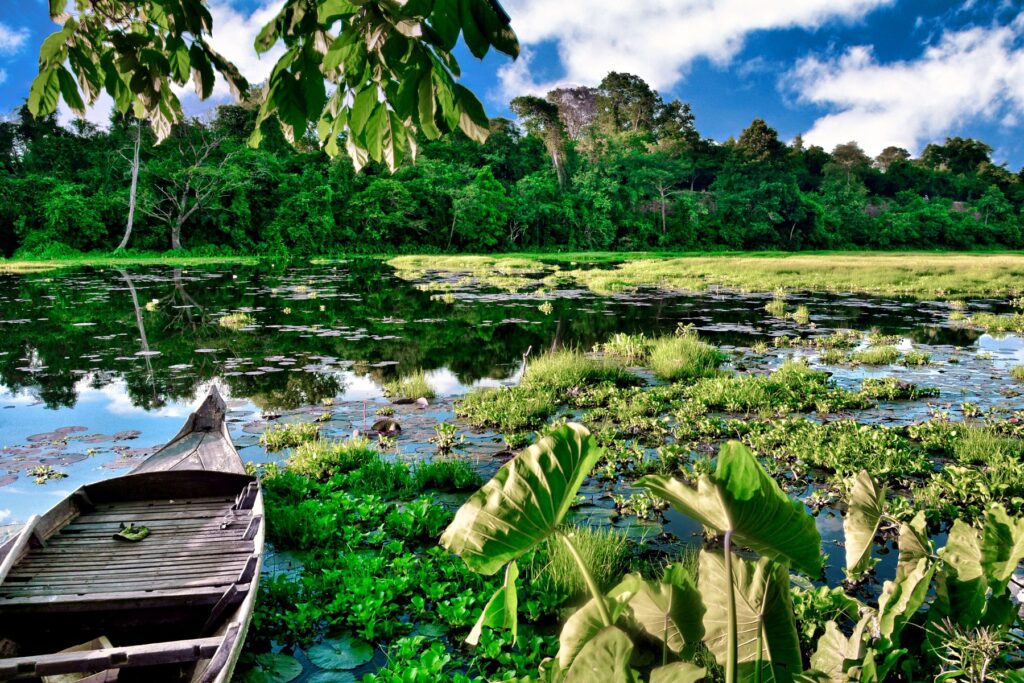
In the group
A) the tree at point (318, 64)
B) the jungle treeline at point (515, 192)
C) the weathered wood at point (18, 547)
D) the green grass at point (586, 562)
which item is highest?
the jungle treeline at point (515, 192)

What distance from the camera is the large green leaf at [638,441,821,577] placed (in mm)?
1398

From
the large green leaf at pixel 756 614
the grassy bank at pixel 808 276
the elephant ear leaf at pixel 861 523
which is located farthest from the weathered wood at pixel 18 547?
the grassy bank at pixel 808 276

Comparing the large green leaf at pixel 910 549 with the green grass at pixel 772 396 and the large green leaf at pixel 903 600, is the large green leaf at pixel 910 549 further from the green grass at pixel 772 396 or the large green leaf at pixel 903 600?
the green grass at pixel 772 396

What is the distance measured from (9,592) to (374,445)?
3.50 metres

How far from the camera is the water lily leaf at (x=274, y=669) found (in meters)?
3.16

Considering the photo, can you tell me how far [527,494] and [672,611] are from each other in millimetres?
598

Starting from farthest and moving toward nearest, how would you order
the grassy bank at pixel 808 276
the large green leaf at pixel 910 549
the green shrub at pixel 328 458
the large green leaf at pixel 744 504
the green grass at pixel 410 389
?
the grassy bank at pixel 808 276
the green grass at pixel 410 389
the green shrub at pixel 328 458
the large green leaf at pixel 910 549
the large green leaf at pixel 744 504

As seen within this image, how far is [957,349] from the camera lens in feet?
38.7

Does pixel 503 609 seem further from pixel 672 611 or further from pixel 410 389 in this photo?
pixel 410 389

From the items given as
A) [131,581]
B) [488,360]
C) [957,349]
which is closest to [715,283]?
[957,349]

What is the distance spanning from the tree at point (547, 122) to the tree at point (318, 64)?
56.3 metres

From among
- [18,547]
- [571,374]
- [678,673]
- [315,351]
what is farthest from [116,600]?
[315,351]

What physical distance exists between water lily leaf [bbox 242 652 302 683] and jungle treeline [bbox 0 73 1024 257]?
2973 cm

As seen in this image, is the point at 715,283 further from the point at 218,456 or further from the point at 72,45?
the point at 72,45
